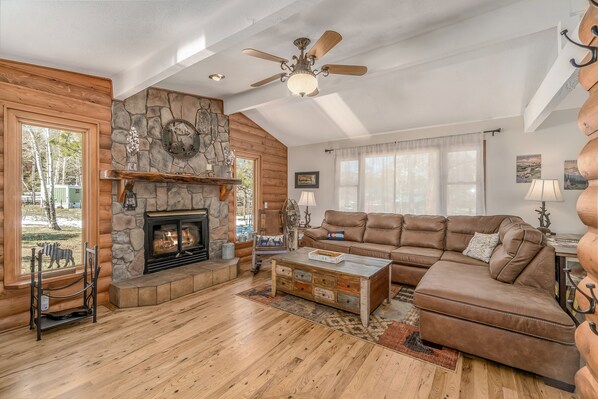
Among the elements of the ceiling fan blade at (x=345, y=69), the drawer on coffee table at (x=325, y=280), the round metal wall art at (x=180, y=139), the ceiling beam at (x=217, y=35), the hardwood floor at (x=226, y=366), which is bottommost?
the hardwood floor at (x=226, y=366)

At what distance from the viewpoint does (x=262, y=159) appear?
18.9 feet

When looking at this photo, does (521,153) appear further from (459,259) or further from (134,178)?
(134,178)

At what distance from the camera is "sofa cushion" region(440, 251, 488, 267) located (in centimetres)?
341

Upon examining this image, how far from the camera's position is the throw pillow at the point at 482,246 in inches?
136

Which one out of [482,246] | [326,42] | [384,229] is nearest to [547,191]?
[482,246]

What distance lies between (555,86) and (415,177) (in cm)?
236

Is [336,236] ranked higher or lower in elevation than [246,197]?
lower

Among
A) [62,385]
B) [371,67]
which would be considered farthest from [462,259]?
[62,385]

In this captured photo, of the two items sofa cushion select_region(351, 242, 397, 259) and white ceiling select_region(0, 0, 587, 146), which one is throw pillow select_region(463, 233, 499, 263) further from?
white ceiling select_region(0, 0, 587, 146)

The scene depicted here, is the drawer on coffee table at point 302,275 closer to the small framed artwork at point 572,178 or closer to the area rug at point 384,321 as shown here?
the area rug at point 384,321

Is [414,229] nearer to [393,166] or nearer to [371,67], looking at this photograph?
[393,166]

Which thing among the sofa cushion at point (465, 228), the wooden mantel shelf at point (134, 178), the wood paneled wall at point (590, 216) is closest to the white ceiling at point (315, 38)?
the wooden mantel shelf at point (134, 178)

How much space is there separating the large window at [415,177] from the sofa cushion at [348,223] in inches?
15.4

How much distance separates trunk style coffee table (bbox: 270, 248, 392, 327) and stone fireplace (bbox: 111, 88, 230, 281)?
168 cm
